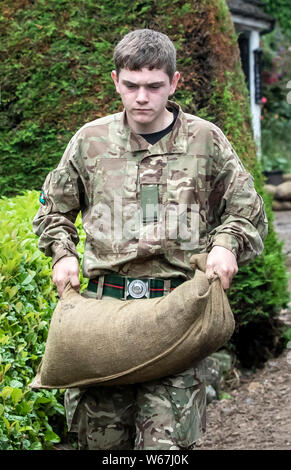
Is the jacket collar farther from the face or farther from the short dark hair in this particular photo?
the short dark hair

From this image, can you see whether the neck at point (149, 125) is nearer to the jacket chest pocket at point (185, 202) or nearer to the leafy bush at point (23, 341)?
the jacket chest pocket at point (185, 202)

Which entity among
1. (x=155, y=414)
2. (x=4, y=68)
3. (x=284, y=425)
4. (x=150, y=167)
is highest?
(x=4, y=68)

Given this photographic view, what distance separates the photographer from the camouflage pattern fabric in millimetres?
3111

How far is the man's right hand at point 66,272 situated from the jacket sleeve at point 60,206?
61mm

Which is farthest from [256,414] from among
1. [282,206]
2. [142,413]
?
[282,206]

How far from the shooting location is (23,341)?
397 centimetres

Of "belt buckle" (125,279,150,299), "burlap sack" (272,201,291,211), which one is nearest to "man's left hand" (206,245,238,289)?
"belt buckle" (125,279,150,299)

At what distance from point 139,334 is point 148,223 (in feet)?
1.47

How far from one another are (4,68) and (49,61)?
38cm

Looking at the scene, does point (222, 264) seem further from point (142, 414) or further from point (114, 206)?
point (142, 414)

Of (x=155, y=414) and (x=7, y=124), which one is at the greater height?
(x=7, y=124)

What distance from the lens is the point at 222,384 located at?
6.53 metres
